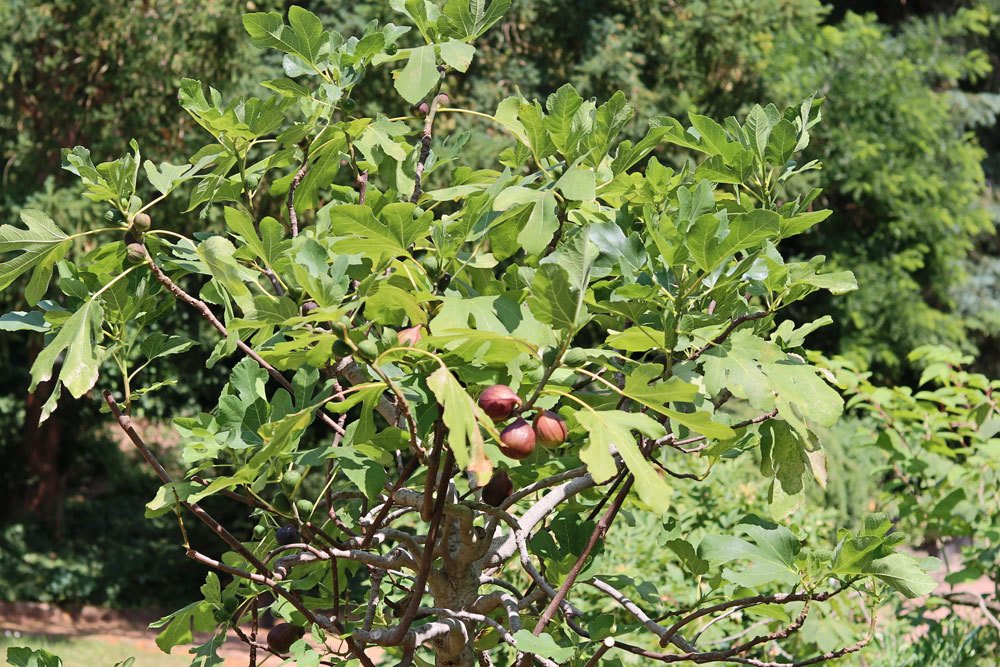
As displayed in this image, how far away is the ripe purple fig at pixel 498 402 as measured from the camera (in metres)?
1.01

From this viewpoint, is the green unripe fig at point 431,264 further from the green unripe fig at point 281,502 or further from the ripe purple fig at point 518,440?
the green unripe fig at point 281,502

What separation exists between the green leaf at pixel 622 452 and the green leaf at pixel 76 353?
0.55 meters

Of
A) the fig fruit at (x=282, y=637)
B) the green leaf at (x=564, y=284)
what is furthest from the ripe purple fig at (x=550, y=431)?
the fig fruit at (x=282, y=637)

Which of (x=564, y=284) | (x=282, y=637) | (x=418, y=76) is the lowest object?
(x=282, y=637)

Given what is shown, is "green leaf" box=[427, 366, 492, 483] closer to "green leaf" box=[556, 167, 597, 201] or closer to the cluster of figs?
the cluster of figs

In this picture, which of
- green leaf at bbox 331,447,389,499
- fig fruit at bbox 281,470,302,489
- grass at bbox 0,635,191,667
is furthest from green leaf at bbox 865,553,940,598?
grass at bbox 0,635,191,667

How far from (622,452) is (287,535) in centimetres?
74

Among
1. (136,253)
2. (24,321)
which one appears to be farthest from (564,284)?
(24,321)

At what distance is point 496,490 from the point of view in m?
1.32

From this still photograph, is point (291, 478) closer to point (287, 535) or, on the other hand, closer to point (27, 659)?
point (287, 535)

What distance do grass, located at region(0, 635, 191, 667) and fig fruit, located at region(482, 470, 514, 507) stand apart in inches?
229

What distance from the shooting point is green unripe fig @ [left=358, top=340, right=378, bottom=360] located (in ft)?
3.29

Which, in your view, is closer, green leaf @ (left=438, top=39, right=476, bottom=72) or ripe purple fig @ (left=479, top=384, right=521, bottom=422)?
ripe purple fig @ (left=479, top=384, right=521, bottom=422)

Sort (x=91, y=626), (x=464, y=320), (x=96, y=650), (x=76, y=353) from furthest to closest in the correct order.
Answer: (x=91, y=626) → (x=96, y=650) → (x=76, y=353) → (x=464, y=320)
